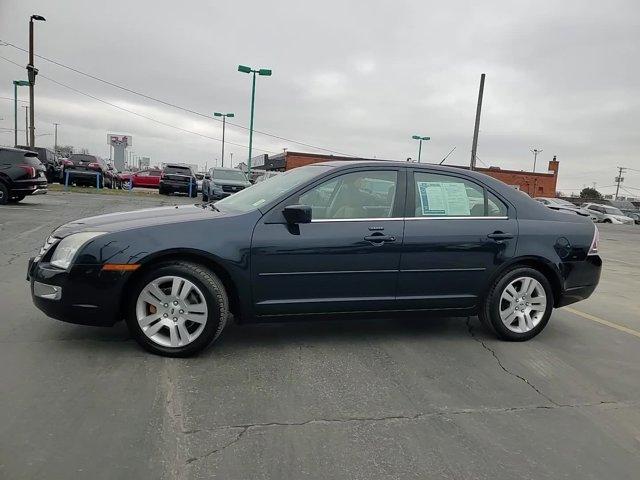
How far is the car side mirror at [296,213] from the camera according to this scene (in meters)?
3.96

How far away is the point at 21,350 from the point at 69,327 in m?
0.57

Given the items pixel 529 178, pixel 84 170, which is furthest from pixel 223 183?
pixel 529 178

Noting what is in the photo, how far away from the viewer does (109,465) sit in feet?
8.31

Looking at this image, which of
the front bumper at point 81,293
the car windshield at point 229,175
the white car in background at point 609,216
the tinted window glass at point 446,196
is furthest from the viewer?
the white car in background at point 609,216

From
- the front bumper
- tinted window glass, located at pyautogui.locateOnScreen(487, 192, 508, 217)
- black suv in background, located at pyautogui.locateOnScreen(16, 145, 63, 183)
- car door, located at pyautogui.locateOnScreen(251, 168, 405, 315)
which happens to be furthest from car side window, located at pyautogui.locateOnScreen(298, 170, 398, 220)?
black suv in background, located at pyautogui.locateOnScreen(16, 145, 63, 183)

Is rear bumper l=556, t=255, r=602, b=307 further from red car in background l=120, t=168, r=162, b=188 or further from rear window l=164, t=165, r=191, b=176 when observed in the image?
red car in background l=120, t=168, r=162, b=188

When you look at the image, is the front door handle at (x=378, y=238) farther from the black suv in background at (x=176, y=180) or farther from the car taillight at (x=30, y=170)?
the black suv in background at (x=176, y=180)

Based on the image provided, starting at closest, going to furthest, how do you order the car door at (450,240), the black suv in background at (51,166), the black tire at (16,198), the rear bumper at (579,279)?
1. the car door at (450,240)
2. the rear bumper at (579,279)
3. the black tire at (16,198)
4. the black suv in background at (51,166)

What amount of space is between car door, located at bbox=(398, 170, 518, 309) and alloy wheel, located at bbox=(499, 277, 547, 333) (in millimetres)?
284

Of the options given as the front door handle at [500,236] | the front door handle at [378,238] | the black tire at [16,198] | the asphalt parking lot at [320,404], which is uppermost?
the front door handle at [500,236]

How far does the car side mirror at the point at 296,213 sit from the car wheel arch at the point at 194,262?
632mm

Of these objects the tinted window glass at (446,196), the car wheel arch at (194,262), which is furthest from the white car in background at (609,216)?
the car wheel arch at (194,262)

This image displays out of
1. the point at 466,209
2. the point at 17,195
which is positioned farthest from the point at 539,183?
the point at 466,209

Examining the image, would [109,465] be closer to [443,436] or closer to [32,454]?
[32,454]
